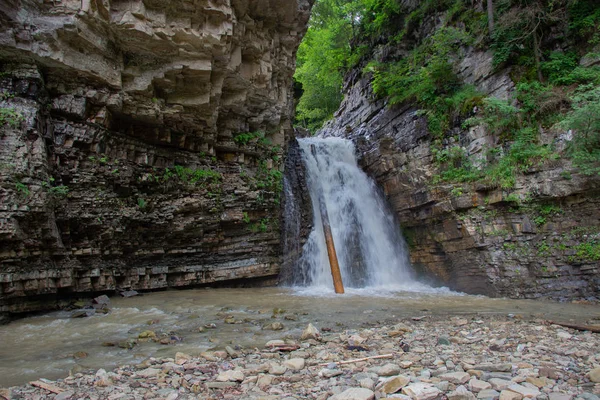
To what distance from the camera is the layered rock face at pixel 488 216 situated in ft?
31.3

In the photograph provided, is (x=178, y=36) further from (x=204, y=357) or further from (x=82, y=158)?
(x=204, y=357)

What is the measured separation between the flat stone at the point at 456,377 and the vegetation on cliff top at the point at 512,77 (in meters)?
8.47

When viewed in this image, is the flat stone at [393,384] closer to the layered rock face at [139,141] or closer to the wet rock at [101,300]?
the layered rock face at [139,141]

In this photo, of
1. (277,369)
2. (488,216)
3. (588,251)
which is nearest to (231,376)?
(277,369)

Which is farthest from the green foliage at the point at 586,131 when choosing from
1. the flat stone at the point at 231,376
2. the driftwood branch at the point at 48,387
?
the driftwood branch at the point at 48,387

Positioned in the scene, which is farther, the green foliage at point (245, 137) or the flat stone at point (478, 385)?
the green foliage at point (245, 137)

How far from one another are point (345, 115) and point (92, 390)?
723 inches

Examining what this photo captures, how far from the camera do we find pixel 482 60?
41.9 feet

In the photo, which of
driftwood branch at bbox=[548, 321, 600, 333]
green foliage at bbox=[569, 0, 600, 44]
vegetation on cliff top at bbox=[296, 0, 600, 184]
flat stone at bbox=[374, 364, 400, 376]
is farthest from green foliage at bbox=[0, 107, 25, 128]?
green foliage at bbox=[569, 0, 600, 44]

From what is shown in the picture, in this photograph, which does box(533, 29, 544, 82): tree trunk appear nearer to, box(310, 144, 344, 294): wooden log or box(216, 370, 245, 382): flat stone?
box(310, 144, 344, 294): wooden log

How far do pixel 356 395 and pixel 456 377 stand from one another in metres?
1.06

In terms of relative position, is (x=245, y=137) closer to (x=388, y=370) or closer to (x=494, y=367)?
(x=388, y=370)

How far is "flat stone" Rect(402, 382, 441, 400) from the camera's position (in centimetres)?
284

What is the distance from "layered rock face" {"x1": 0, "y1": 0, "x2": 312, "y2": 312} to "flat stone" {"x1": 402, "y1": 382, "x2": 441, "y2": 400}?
7.73 m
